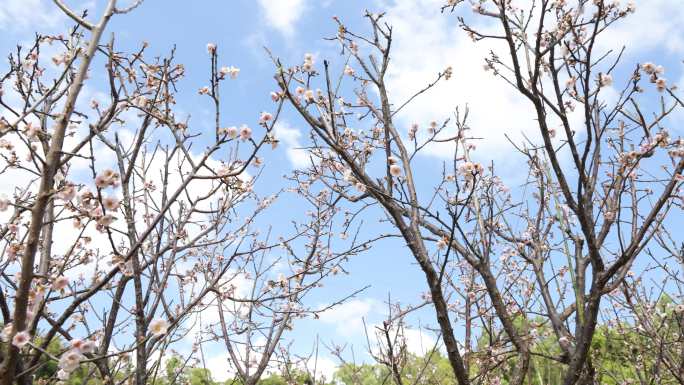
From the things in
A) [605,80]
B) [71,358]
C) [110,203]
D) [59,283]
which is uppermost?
[605,80]

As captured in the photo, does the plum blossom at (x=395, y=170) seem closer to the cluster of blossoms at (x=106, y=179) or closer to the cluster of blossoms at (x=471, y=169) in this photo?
the cluster of blossoms at (x=471, y=169)

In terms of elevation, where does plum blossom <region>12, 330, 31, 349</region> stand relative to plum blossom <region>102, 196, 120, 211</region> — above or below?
below

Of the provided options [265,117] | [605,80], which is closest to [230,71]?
[265,117]

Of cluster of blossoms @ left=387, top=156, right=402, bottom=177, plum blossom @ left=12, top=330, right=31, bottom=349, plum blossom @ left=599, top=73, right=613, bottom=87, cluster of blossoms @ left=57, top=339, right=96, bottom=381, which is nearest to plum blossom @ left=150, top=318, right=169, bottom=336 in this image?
cluster of blossoms @ left=57, top=339, right=96, bottom=381

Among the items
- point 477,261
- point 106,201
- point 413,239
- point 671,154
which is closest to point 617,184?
point 671,154

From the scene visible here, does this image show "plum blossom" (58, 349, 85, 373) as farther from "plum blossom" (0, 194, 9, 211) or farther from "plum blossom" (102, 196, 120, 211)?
"plum blossom" (0, 194, 9, 211)

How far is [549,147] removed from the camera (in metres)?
3.54

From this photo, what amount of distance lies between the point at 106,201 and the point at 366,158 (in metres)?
2.77

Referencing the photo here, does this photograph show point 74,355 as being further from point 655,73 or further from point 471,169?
point 655,73

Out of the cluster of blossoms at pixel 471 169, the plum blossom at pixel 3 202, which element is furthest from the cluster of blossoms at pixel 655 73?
the plum blossom at pixel 3 202

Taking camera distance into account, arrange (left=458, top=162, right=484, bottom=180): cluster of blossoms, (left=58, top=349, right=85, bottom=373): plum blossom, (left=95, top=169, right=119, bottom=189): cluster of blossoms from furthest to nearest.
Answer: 1. (left=458, top=162, right=484, bottom=180): cluster of blossoms
2. (left=95, top=169, right=119, bottom=189): cluster of blossoms
3. (left=58, top=349, right=85, bottom=373): plum blossom

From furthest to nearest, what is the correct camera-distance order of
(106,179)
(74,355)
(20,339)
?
1. (106,179)
2. (74,355)
3. (20,339)

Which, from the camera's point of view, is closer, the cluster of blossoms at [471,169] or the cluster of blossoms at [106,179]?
the cluster of blossoms at [106,179]

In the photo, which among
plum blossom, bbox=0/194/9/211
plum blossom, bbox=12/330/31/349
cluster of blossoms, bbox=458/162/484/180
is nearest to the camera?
plum blossom, bbox=12/330/31/349
